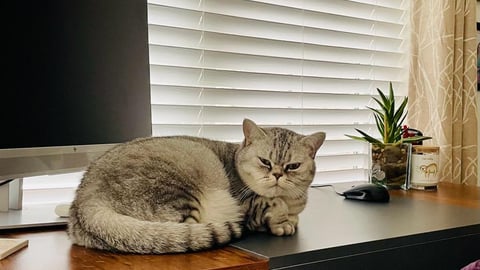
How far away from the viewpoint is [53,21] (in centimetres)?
99

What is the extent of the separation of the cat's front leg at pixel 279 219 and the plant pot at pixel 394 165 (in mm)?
712

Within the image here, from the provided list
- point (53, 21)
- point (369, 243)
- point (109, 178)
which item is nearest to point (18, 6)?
point (53, 21)

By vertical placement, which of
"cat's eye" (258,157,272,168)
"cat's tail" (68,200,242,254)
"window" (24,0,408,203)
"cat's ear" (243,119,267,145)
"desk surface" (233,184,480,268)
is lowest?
"desk surface" (233,184,480,268)

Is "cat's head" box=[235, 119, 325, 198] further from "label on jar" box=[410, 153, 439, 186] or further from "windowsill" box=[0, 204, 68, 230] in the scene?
"label on jar" box=[410, 153, 439, 186]

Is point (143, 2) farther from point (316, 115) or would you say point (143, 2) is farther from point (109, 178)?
point (316, 115)

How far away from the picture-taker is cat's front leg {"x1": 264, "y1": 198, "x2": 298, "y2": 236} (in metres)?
0.88

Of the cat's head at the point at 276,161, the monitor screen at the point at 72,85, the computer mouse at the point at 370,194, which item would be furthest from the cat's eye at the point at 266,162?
the computer mouse at the point at 370,194

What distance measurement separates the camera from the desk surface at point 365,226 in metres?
0.79

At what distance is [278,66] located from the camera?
1651 millimetres

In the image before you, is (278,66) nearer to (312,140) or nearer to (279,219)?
(312,140)

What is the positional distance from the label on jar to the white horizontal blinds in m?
0.30

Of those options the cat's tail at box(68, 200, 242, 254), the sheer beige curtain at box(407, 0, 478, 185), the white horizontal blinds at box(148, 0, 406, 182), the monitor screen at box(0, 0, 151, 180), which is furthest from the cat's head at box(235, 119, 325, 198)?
the sheer beige curtain at box(407, 0, 478, 185)

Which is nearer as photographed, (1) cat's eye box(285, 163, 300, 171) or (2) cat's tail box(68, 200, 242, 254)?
(2) cat's tail box(68, 200, 242, 254)

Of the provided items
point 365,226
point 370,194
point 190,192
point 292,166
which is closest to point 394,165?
point 370,194
